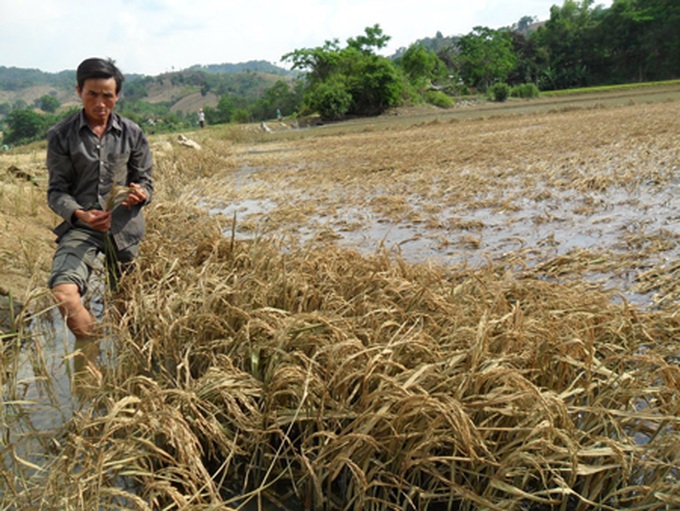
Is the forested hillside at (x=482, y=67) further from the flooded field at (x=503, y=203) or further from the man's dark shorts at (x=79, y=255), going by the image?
the man's dark shorts at (x=79, y=255)

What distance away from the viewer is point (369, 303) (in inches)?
97.5

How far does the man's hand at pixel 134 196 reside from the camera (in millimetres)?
2734

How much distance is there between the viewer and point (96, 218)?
2543 millimetres

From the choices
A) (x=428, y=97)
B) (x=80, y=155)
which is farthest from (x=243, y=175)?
(x=428, y=97)

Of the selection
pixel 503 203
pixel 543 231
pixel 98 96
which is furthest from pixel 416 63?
pixel 98 96

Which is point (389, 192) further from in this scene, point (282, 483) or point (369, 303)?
point (282, 483)

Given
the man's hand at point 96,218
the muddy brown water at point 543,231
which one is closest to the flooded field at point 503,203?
the muddy brown water at point 543,231

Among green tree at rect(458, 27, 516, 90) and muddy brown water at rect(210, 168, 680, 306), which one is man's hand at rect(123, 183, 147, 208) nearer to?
muddy brown water at rect(210, 168, 680, 306)

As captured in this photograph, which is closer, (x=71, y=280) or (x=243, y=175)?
(x=71, y=280)

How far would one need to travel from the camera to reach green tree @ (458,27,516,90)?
53.3 metres

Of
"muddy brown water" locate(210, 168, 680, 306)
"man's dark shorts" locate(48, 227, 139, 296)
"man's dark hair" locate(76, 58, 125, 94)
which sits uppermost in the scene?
"man's dark hair" locate(76, 58, 125, 94)

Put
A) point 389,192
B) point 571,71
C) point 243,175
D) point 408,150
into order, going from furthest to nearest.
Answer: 1. point 571,71
2. point 408,150
3. point 243,175
4. point 389,192

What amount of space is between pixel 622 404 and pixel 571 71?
5704 centimetres

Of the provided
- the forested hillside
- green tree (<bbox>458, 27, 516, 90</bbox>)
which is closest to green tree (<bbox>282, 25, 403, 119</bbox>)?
the forested hillside
